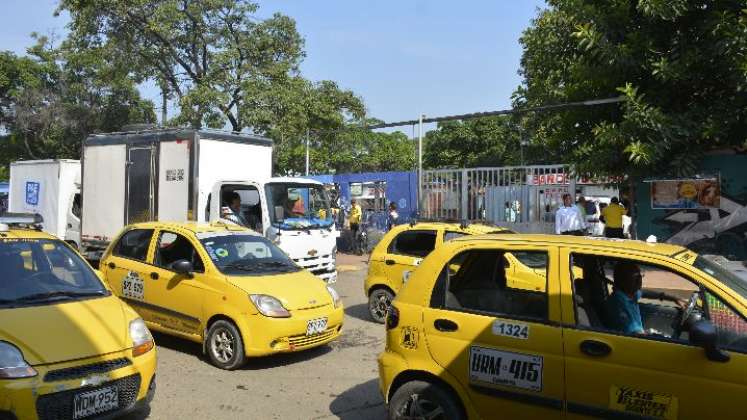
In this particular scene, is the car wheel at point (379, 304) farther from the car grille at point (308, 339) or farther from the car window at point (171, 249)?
the car window at point (171, 249)

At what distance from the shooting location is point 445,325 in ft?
13.8

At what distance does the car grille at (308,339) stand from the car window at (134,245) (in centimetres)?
239

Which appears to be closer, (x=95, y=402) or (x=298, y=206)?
(x=95, y=402)

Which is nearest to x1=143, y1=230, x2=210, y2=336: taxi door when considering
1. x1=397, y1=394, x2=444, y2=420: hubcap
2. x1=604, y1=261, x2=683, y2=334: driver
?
x1=397, y1=394, x2=444, y2=420: hubcap

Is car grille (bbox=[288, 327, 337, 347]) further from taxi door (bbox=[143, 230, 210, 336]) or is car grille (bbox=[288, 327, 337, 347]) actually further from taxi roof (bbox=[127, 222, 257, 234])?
taxi roof (bbox=[127, 222, 257, 234])

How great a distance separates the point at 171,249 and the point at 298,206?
4064 mm

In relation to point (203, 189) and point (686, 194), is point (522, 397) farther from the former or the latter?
point (686, 194)

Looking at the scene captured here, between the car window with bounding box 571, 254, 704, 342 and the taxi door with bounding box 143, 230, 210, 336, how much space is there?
14.1 feet

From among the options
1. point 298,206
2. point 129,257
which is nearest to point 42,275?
point 129,257

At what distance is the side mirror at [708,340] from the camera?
3258mm

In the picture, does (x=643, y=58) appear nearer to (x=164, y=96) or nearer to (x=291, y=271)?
(x=291, y=271)

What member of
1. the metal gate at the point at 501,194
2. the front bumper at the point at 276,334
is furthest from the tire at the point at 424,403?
the metal gate at the point at 501,194

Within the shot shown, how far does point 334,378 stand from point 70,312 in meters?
2.68

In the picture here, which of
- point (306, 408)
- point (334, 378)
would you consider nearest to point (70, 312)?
point (306, 408)
